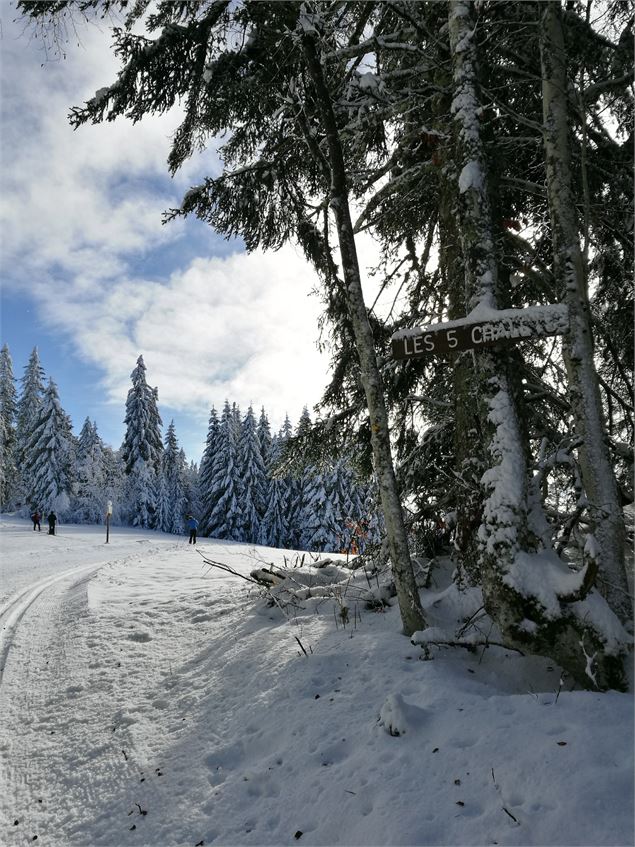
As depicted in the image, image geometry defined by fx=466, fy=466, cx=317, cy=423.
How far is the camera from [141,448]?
44.6 m

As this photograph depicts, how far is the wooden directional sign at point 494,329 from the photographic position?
12.0 feet

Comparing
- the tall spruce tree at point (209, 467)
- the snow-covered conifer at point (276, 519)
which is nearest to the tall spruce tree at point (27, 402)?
the tall spruce tree at point (209, 467)

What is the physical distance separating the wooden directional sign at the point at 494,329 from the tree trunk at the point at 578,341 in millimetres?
301

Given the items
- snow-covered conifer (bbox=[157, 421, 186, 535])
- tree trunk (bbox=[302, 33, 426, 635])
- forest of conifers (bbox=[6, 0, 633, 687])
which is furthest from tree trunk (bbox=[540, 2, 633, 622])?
snow-covered conifer (bbox=[157, 421, 186, 535])

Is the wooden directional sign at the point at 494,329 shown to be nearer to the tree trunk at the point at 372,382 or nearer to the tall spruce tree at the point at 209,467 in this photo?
the tree trunk at the point at 372,382

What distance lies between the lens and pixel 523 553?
11.6 feet

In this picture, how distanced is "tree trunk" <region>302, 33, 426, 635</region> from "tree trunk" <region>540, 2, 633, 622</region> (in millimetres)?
1709

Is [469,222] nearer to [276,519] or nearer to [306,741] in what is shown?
[306,741]

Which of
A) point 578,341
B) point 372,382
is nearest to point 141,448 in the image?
point 372,382

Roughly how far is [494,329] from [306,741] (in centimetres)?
352

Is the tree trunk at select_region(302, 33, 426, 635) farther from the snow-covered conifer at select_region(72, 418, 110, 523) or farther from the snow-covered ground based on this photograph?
the snow-covered conifer at select_region(72, 418, 110, 523)

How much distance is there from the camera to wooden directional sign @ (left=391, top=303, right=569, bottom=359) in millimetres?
3652

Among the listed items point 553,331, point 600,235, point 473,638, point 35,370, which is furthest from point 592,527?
point 35,370

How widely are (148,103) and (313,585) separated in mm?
6735
